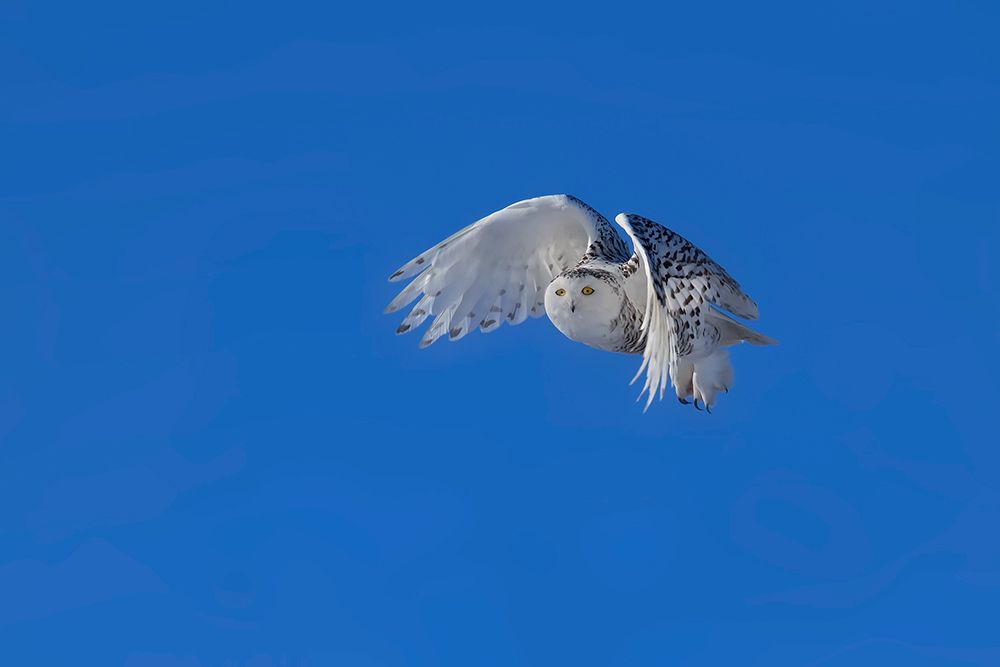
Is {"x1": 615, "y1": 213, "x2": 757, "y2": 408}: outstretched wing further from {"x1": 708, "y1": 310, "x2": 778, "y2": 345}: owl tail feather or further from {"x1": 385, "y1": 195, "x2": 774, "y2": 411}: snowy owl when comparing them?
{"x1": 708, "y1": 310, "x2": 778, "y2": 345}: owl tail feather

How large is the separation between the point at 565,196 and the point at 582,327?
1040mm

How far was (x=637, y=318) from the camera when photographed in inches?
347

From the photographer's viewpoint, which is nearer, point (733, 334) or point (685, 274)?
point (685, 274)

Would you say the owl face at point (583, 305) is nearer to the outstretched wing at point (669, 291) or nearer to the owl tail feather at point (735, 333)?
the outstretched wing at point (669, 291)

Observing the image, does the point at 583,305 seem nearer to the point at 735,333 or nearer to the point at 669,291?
the point at 669,291

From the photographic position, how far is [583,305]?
8.80 m

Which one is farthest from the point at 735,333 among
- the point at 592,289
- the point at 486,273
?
the point at 486,273

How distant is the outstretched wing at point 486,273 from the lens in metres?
9.75

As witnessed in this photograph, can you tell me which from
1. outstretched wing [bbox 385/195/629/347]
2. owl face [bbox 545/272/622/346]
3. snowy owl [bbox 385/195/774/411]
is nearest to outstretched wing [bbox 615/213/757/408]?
snowy owl [bbox 385/195/774/411]

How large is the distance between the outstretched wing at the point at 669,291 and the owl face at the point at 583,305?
0.19m

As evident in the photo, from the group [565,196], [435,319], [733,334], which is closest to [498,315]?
[435,319]

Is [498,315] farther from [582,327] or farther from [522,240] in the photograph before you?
[582,327]

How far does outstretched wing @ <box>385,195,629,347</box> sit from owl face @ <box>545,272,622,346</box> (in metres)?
0.88

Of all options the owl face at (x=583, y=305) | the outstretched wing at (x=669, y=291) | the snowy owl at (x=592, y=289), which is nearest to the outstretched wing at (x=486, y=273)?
the snowy owl at (x=592, y=289)
